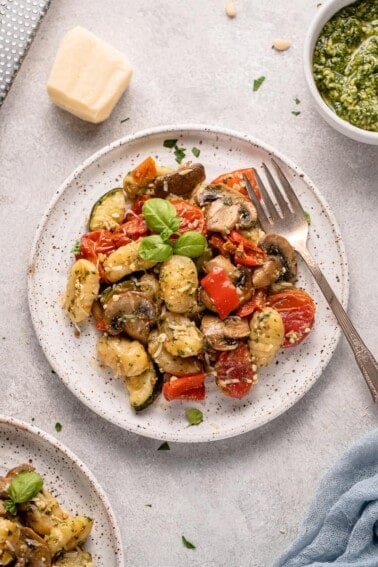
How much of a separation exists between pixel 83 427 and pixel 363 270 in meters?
1.27

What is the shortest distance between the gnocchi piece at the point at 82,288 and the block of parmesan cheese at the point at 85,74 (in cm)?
62

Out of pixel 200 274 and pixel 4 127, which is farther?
pixel 4 127

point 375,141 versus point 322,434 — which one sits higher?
point 375,141

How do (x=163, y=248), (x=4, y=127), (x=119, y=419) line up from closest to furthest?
1. (x=163, y=248)
2. (x=119, y=419)
3. (x=4, y=127)

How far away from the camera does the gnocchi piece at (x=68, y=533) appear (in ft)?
9.57

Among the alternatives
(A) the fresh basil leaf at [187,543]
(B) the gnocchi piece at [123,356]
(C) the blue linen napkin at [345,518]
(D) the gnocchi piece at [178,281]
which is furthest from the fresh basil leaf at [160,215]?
(A) the fresh basil leaf at [187,543]

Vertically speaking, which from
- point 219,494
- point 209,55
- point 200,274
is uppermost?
point 209,55

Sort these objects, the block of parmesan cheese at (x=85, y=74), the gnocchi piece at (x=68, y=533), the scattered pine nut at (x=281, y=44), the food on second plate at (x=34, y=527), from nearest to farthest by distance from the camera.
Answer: the food on second plate at (x=34, y=527) < the gnocchi piece at (x=68, y=533) < the block of parmesan cheese at (x=85, y=74) < the scattered pine nut at (x=281, y=44)

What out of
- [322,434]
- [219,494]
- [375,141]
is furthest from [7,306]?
[375,141]

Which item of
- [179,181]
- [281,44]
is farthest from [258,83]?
[179,181]

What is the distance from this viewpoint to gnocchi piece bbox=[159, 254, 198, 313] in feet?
9.47

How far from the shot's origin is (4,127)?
3.29m

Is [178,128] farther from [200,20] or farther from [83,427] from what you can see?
[83,427]

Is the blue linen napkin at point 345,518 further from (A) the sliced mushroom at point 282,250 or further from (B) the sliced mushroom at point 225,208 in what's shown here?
(B) the sliced mushroom at point 225,208
